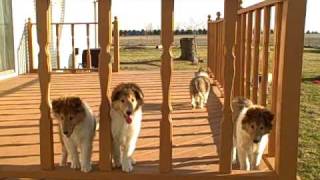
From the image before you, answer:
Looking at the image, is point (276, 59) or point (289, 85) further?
point (276, 59)

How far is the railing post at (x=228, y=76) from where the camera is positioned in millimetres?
2885

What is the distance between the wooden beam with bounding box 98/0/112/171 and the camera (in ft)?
9.75

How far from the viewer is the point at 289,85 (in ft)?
9.47

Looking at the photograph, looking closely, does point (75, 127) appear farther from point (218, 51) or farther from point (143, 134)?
point (218, 51)

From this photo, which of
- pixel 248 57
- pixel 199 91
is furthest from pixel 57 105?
pixel 199 91

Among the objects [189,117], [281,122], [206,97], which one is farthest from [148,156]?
[206,97]

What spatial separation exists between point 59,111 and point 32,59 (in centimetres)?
778

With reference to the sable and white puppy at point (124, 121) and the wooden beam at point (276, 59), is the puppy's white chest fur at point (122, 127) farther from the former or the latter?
the wooden beam at point (276, 59)

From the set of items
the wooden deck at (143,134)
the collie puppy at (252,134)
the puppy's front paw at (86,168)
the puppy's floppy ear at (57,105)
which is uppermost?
the puppy's floppy ear at (57,105)

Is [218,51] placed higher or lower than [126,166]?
higher

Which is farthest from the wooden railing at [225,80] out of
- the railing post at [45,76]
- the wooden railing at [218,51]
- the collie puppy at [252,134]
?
the wooden railing at [218,51]

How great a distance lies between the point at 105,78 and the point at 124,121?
36 cm

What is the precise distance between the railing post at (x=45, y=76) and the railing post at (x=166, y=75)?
78 cm

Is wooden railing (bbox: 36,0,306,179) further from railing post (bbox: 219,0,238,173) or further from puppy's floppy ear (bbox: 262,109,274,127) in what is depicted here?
puppy's floppy ear (bbox: 262,109,274,127)
